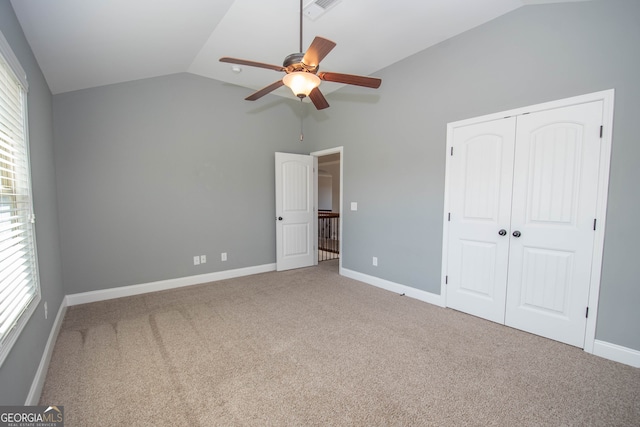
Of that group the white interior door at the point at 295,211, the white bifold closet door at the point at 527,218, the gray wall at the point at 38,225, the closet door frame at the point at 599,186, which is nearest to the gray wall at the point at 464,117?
the closet door frame at the point at 599,186

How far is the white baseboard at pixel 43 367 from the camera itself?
1.69 metres

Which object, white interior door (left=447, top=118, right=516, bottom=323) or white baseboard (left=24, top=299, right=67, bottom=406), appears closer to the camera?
white baseboard (left=24, top=299, right=67, bottom=406)

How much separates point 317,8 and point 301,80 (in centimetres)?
94

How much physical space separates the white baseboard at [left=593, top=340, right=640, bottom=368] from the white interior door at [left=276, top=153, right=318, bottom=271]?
3.82 meters

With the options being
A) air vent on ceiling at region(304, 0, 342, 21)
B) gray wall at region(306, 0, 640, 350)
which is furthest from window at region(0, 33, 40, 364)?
gray wall at region(306, 0, 640, 350)

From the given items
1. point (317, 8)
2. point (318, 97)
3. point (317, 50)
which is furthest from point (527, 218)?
point (317, 8)

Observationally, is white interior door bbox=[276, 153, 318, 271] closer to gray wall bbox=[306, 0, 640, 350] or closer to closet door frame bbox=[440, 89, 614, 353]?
gray wall bbox=[306, 0, 640, 350]

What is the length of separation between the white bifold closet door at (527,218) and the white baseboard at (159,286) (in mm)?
3040

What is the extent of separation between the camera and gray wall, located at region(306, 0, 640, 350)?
82.5 inches

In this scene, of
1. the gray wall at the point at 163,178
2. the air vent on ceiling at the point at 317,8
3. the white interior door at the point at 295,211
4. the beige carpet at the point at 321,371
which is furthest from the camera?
the white interior door at the point at 295,211

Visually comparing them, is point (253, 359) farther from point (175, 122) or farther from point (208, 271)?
point (175, 122)

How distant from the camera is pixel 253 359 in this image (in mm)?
2203

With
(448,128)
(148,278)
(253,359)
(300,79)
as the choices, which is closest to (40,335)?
(253,359)

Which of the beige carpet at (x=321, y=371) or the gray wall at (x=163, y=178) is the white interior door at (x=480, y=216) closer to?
the beige carpet at (x=321, y=371)
